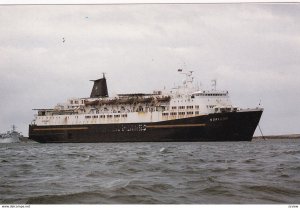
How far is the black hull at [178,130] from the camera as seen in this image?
40.1m

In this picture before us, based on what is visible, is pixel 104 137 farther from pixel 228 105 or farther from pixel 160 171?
pixel 160 171

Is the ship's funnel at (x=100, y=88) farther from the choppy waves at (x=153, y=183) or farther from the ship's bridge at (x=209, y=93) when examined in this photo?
the choppy waves at (x=153, y=183)

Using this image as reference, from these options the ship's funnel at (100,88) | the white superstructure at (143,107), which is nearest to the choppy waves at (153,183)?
the white superstructure at (143,107)

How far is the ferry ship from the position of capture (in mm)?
40344

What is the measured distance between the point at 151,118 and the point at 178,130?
354 cm

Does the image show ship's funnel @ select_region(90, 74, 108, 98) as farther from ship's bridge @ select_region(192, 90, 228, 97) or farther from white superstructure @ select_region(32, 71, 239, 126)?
ship's bridge @ select_region(192, 90, 228, 97)

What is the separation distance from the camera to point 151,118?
43688 mm

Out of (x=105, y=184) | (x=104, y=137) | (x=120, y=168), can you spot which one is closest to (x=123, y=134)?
(x=104, y=137)

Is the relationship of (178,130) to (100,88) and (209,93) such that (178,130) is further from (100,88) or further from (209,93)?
(100,88)

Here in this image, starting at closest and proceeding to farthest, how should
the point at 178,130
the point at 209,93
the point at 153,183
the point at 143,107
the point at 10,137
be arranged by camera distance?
the point at 153,183
the point at 178,130
the point at 209,93
the point at 143,107
the point at 10,137

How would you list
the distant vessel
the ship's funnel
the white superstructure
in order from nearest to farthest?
1. the white superstructure
2. the ship's funnel
3. the distant vessel

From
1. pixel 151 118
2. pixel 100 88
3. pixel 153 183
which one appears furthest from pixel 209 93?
pixel 153 183

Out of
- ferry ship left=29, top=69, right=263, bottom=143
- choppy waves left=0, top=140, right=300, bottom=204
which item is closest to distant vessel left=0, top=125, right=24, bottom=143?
ferry ship left=29, top=69, right=263, bottom=143

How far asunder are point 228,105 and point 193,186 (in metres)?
32.0
